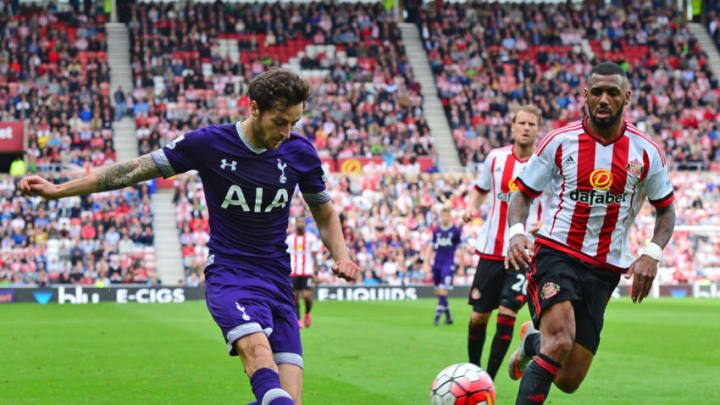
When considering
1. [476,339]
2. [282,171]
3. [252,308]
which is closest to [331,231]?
[282,171]

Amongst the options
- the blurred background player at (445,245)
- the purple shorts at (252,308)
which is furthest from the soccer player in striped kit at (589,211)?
the blurred background player at (445,245)

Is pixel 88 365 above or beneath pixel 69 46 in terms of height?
beneath

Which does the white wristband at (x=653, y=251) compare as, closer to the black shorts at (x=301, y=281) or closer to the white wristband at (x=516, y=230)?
the white wristband at (x=516, y=230)

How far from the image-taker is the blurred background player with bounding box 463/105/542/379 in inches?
360

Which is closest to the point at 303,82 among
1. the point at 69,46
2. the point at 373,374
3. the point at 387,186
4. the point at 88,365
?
the point at 373,374

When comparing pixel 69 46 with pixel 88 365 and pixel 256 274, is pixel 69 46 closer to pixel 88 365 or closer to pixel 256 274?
pixel 88 365

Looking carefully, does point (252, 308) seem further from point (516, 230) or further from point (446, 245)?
point (446, 245)

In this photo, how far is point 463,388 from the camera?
7.05 metres

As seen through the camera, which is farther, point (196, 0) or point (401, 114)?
point (196, 0)

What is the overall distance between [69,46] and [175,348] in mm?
25982

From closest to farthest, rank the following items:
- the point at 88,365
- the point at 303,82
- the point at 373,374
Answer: the point at 303,82, the point at 373,374, the point at 88,365

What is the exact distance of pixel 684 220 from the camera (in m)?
33.1

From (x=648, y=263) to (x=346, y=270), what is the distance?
1.98 m

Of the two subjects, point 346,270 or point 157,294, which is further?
point 157,294
